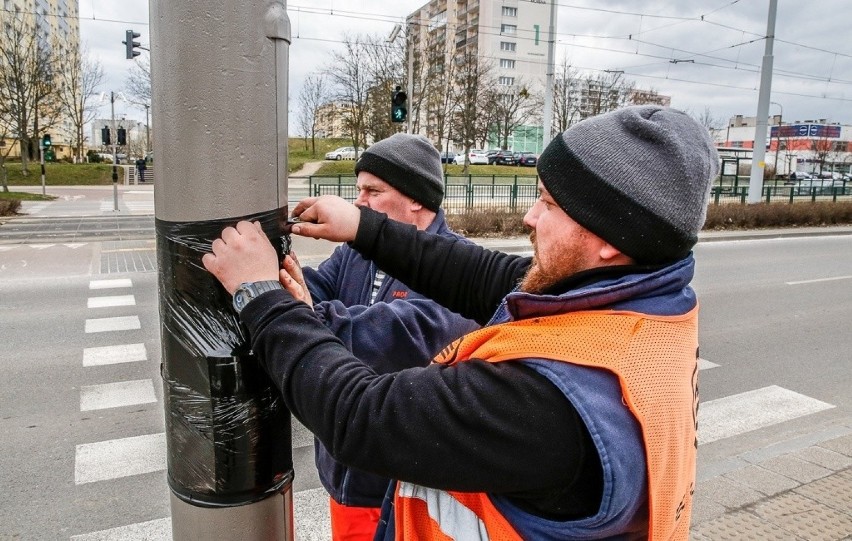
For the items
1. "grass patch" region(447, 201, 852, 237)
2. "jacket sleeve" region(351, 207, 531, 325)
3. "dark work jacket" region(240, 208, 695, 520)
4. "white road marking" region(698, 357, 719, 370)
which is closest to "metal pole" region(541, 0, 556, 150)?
"grass patch" region(447, 201, 852, 237)

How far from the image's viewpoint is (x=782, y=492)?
385cm

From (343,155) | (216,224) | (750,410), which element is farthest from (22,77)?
(216,224)

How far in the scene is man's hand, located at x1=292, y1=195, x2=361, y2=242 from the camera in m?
1.65

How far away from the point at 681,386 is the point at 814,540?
9.07ft

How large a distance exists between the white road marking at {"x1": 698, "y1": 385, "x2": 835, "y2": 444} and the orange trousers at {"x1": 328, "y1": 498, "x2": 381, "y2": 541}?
142 inches

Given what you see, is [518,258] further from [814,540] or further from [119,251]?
[119,251]

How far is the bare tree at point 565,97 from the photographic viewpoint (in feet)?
155

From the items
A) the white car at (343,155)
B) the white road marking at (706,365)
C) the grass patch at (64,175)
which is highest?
the white car at (343,155)

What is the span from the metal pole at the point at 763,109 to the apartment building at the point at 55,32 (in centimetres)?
Result: 3275

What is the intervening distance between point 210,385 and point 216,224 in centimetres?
35

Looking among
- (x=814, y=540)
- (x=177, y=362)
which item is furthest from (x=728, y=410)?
(x=177, y=362)

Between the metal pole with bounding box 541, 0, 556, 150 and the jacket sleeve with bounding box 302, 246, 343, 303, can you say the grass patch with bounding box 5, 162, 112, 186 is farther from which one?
the jacket sleeve with bounding box 302, 246, 343, 303

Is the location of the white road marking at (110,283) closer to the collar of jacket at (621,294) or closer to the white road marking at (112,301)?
the white road marking at (112,301)

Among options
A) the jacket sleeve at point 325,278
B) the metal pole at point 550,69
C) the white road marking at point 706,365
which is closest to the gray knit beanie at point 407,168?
the jacket sleeve at point 325,278
